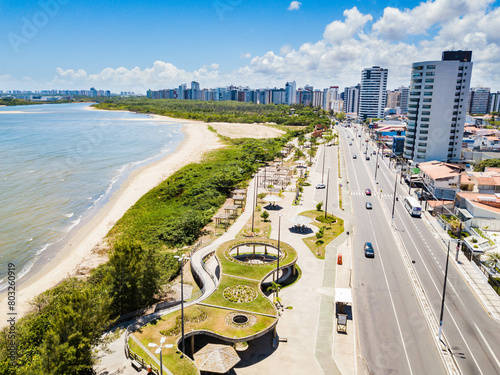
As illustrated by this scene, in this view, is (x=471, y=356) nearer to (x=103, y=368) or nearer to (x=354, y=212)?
(x=103, y=368)

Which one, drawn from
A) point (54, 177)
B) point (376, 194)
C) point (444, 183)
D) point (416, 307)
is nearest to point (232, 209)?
point (416, 307)

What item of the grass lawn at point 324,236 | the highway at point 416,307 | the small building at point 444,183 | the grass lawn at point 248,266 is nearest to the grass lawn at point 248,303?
the grass lawn at point 248,266

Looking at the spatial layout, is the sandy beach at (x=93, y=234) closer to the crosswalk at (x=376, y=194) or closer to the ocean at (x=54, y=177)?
the ocean at (x=54, y=177)

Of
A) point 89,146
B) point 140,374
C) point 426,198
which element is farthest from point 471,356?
point 89,146

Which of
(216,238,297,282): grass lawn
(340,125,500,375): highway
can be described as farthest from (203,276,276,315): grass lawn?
(340,125,500,375): highway

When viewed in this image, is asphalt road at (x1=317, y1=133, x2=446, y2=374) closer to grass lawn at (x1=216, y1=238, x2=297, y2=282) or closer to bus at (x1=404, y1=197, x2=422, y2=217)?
grass lawn at (x1=216, y1=238, x2=297, y2=282)
